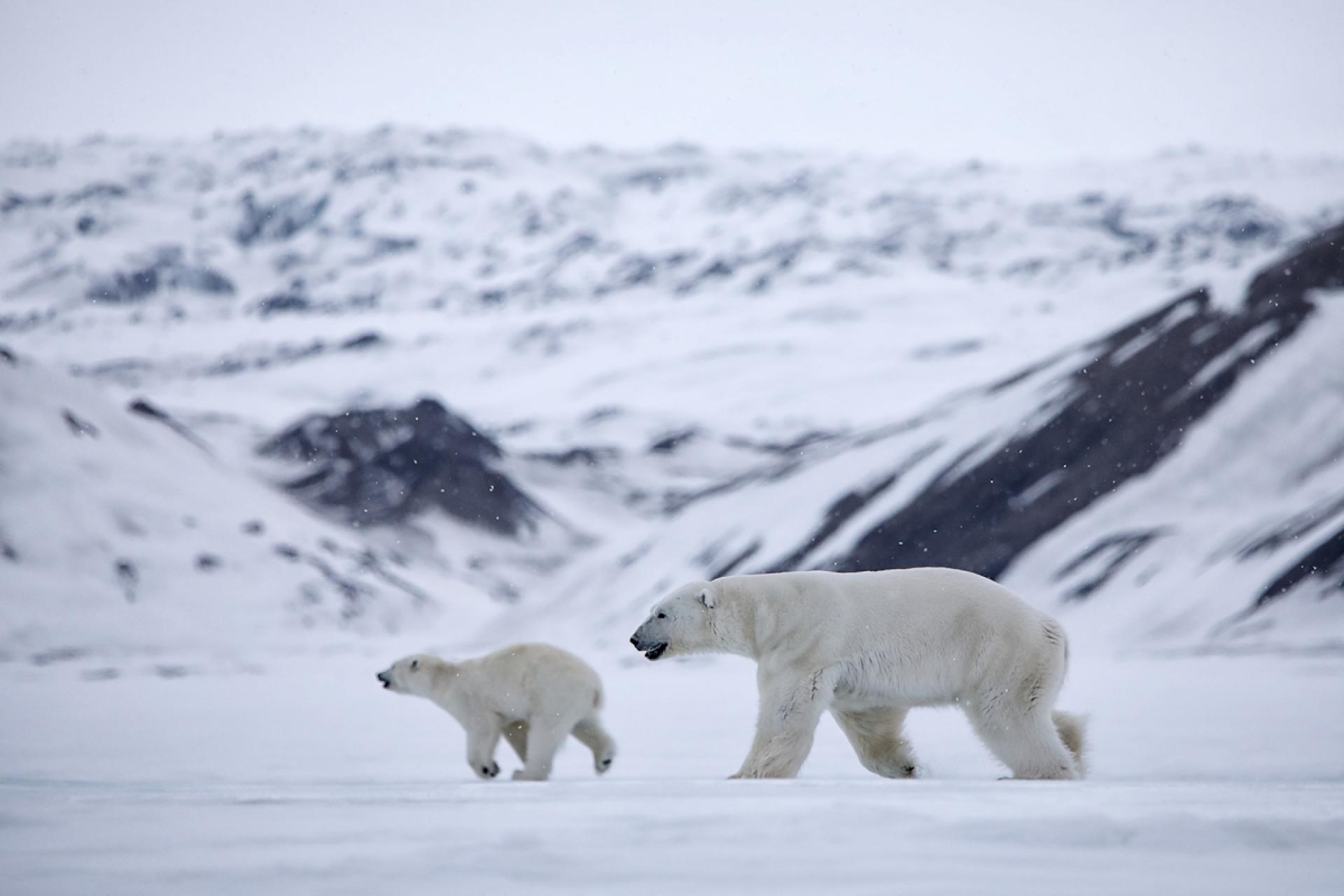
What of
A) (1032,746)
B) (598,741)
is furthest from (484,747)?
(1032,746)

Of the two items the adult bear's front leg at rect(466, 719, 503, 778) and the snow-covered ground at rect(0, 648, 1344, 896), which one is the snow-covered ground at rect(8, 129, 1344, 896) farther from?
the adult bear's front leg at rect(466, 719, 503, 778)

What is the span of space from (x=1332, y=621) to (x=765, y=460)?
59.8 metres

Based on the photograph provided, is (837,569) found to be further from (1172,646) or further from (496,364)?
(496,364)

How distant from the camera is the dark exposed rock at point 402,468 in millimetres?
60688

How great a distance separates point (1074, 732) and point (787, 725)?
1720 millimetres

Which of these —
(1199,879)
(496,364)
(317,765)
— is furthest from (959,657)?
(496,364)

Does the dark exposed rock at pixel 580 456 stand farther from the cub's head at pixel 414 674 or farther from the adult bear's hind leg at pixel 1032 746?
A: the adult bear's hind leg at pixel 1032 746

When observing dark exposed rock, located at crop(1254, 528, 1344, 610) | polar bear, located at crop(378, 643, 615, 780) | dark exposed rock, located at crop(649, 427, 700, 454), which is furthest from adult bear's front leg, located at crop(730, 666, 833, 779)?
dark exposed rock, located at crop(649, 427, 700, 454)

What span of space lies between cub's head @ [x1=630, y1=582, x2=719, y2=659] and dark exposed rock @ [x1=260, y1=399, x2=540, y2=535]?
50.7 m

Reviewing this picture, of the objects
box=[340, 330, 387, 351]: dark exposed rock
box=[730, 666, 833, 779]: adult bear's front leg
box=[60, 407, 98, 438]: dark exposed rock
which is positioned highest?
box=[340, 330, 387, 351]: dark exposed rock

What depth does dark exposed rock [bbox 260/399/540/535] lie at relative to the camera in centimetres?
6069

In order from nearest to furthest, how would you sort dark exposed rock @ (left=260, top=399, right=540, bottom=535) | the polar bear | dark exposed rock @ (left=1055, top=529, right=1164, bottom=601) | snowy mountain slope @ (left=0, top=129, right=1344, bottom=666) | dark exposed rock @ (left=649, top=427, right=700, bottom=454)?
the polar bear < dark exposed rock @ (left=1055, top=529, right=1164, bottom=601) < snowy mountain slope @ (left=0, top=129, right=1344, bottom=666) < dark exposed rock @ (left=260, top=399, right=540, bottom=535) < dark exposed rock @ (left=649, top=427, right=700, bottom=454)

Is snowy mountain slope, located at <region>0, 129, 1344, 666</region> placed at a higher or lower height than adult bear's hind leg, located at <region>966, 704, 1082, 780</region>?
higher

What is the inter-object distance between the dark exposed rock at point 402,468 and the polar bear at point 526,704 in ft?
160
